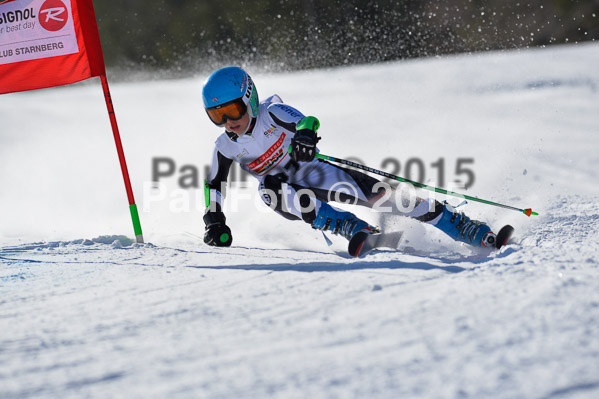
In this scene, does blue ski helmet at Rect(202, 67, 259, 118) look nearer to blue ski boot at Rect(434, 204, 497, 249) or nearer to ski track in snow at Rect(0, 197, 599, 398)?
ski track in snow at Rect(0, 197, 599, 398)

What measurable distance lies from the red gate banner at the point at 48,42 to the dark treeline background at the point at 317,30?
60.6ft

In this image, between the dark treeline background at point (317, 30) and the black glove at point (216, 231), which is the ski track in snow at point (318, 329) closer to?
the black glove at point (216, 231)

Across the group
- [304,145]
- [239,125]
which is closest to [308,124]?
[304,145]

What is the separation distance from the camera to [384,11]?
25.2 meters

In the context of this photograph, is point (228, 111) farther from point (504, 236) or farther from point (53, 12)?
point (504, 236)

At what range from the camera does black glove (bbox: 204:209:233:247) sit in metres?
3.84

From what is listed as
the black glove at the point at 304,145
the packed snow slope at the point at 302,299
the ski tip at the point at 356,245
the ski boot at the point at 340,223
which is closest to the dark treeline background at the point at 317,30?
the packed snow slope at the point at 302,299

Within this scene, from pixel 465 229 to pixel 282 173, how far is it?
1185mm

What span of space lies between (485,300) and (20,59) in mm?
3564

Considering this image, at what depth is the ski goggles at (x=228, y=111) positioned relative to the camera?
3.67 meters

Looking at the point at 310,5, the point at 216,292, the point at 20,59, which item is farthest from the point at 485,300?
the point at 310,5

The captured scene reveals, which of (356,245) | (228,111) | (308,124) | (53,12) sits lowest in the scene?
(356,245)

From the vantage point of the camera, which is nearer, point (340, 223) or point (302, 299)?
point (302, 299)

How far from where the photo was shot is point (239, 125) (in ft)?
12.5
